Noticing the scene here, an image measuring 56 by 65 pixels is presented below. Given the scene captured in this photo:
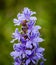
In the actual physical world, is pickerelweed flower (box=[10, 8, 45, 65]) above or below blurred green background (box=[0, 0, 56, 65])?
below

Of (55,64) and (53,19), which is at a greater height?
(53,19)

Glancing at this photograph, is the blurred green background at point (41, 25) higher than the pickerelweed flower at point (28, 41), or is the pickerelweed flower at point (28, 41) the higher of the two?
the blurred green background at point (41, 25)

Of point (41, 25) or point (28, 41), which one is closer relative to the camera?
point (28, 41)

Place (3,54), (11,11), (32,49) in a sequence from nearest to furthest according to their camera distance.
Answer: (32,49) < (3,54) < (11,11)

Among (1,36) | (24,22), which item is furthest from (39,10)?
(24,22)

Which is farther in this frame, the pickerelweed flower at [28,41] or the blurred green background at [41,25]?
the blurred green background at [41,25]

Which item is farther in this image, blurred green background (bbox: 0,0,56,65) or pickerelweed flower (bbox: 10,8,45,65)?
blurred green background (bbox: 0,0,56,65)

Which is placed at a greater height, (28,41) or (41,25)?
(41,25)

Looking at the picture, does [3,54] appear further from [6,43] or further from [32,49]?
[32,49]
